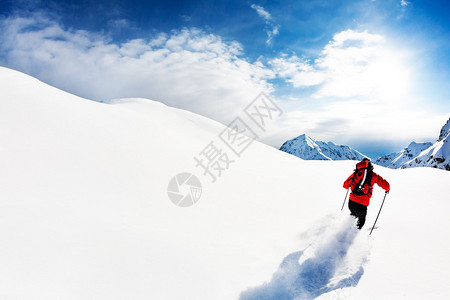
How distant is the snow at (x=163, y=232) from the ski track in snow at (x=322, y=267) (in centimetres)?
3

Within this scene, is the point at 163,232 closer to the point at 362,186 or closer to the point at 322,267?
the point at 322,267

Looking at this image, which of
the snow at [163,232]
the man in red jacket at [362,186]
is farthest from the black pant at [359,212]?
the snow at [163,232]

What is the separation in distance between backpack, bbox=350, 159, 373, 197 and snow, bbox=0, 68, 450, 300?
2.83ft

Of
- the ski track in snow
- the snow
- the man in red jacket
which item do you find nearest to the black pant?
the man in red jacket

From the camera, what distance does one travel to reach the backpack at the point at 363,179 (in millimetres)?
5914

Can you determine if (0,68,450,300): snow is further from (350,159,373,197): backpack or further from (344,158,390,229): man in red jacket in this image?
(350,159,373,197): backpack

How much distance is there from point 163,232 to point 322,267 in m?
3.82

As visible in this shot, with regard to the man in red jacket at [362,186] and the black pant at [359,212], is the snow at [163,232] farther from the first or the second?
the man in red jacket at [362,186]

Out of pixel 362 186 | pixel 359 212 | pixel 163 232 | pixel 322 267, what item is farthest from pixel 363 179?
pixel 163 232

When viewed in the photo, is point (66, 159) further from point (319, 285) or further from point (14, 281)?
point (319, 285)

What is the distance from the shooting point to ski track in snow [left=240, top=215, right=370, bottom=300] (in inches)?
160

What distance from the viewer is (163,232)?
18.0ft

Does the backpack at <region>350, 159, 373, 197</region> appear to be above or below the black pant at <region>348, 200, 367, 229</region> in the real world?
above

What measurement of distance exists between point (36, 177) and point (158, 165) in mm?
4051
